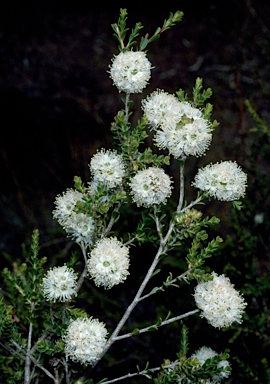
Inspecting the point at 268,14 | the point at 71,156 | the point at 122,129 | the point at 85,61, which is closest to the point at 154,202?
the point at 122,129

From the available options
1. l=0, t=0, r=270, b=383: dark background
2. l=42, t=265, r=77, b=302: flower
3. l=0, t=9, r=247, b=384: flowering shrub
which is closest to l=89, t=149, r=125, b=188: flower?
l=0, t=9, r=247, b=384: flowering shrub

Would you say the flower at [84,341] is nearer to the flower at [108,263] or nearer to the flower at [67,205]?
the flower at [108,263]

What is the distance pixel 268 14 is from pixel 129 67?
382cm

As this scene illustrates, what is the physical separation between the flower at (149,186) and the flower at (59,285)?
22 cm

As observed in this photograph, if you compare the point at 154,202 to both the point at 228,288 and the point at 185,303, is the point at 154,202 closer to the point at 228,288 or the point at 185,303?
the point at 228,288

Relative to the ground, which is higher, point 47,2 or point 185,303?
point 47,2

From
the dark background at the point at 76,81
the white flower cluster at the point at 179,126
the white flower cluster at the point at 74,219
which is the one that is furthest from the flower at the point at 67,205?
the dark background at the point at 76,81

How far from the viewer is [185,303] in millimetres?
2029

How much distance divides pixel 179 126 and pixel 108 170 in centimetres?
18

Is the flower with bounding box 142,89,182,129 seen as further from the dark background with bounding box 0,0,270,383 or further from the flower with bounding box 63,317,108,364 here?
the dark background with bounding box 0,0,270,383

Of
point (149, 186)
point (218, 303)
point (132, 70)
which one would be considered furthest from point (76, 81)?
point (218, 303)

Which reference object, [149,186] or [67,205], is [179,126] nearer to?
[149,186]

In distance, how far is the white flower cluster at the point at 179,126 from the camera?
1.20 metres

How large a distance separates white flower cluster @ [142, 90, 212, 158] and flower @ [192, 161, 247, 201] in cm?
5
